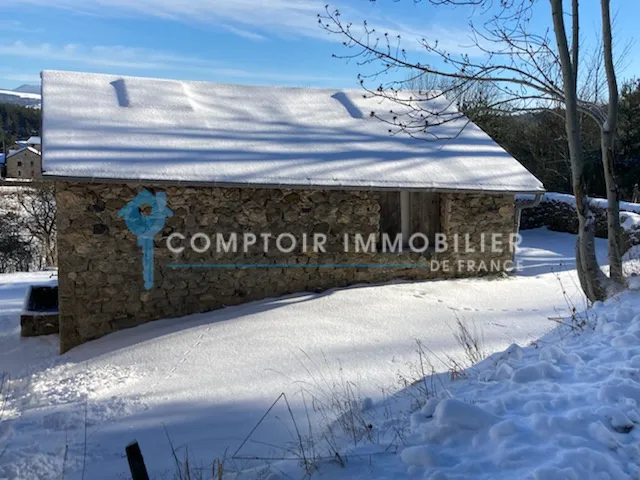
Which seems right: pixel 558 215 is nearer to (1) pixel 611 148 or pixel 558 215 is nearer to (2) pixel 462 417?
(1) pixel 611 148

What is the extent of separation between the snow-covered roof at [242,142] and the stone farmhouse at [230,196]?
0.04m

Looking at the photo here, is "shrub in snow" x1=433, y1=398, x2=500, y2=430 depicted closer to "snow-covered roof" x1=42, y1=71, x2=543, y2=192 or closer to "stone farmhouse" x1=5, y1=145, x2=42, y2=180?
"snow-covered roof" x1=42, y1=71, x2=543, y2=192

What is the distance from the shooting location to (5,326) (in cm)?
860

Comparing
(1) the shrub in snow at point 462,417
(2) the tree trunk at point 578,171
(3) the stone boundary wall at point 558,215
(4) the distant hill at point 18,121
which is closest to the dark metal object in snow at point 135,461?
(1) the shrub in snow at point 462,417

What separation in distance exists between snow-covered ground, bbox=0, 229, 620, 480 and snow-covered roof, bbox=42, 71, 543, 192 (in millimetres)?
1898

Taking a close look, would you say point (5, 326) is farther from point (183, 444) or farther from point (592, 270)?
point (592, 270)

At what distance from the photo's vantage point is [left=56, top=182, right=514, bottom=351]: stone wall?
7375 millimetres

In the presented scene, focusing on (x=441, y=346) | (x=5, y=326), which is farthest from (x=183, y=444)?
(x=5, y=326)

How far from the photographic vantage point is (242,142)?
9.12 metres

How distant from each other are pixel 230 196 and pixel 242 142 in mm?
1425

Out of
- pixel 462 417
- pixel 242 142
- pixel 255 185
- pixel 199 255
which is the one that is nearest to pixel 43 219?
pixel 242 142

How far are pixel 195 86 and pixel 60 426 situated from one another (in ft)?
26.3

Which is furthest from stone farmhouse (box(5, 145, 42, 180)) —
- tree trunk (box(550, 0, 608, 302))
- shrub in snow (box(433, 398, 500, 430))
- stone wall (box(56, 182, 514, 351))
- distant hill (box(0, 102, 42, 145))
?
shrub in snow (box(433, 398, 500, 430))

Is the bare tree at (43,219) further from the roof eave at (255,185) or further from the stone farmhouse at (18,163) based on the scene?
the stone farmhouse at (18,163)
